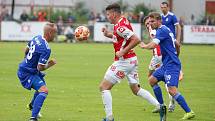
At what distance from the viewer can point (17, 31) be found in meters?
46.3

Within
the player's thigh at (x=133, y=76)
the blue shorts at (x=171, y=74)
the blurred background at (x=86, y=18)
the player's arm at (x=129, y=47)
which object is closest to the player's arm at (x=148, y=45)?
the player's arm at (x=129, y=47)

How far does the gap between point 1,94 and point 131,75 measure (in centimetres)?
550

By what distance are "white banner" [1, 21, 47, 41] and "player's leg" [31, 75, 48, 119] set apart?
32945 mm

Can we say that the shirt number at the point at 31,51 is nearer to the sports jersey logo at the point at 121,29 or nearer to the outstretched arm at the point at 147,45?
the sports jersey logo at the point at 121,29

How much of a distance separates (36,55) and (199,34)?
34.9 metres

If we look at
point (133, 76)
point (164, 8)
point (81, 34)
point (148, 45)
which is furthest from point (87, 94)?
point (148, 45)

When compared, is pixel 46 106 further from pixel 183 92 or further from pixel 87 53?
pixel 87 53

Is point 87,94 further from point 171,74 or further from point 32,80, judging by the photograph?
point 32,80

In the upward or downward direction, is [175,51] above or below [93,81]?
above

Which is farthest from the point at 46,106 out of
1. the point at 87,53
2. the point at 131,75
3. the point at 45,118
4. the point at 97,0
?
the point at 97,0

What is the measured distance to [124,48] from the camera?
13070 millimetres

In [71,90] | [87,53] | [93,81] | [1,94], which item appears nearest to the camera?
[1,94]

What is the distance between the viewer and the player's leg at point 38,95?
13109 mm

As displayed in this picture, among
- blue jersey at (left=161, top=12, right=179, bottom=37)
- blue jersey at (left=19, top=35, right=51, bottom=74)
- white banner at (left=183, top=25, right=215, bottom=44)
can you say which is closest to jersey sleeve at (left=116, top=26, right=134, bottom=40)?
blue jersey at (left=19, top=35, right=51, bottom=74)
